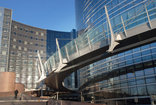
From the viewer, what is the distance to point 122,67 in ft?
104

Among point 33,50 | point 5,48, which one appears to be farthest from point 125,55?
point 33,50

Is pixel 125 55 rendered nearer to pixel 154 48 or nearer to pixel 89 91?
pixel 154 48

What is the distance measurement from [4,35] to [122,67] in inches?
2181

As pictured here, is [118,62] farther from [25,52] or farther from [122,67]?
[25,52]

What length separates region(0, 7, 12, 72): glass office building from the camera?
72.8m

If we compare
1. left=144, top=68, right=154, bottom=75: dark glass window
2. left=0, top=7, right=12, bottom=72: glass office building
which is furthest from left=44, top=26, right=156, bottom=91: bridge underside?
left=0, top=7, right=12, bottom=72: glass office building

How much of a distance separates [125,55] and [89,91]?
11.7 metres

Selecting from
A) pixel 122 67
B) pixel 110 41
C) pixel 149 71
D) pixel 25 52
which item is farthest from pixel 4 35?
pixel 110 41

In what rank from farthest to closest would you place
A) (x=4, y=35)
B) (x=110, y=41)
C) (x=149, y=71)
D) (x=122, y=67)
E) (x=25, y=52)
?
(x=25, y=52) < (x=4, y=35) < (x=122, y=67) < (x=149, y=71) < (x=110, y=41)

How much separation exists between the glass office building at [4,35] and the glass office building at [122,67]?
131 feet

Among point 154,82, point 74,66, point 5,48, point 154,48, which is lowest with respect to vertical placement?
point 154,82

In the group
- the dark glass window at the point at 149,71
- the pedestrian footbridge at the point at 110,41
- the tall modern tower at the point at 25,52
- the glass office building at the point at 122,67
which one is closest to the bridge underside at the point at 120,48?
the pedestrian footbridge at the point at 110,41

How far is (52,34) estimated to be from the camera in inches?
3706

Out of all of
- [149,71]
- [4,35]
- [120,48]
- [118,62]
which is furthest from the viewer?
[4,35]
